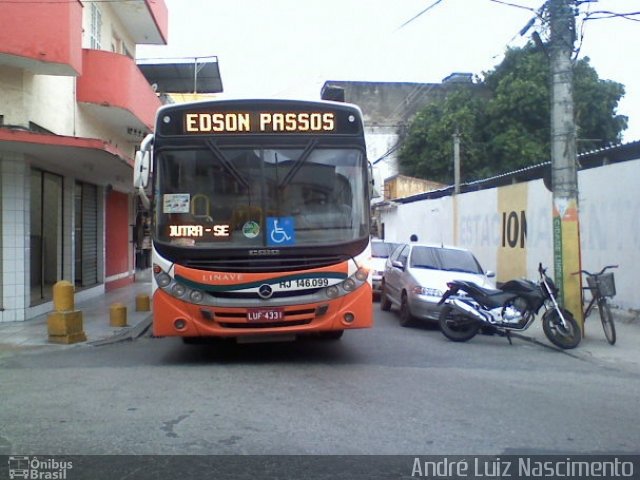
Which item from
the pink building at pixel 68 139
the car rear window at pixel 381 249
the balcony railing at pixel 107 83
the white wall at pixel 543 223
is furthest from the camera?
the car rear window at pixel 381 249

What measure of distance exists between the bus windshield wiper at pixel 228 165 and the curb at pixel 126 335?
13.9 ft

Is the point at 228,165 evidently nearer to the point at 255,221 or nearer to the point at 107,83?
the point at 255,221

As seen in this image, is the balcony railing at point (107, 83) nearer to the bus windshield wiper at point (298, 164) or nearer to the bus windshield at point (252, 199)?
the bus windshield at point (252, 199)

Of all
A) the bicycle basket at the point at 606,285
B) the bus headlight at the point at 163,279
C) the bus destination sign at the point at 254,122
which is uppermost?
the bus destination sign at the point at 254,122

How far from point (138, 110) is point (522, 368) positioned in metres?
11.6

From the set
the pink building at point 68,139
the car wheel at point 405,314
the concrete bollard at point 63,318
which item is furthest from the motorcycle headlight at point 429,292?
the pink building at point 68,139

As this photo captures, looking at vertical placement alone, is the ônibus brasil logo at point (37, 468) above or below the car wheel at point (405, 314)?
below

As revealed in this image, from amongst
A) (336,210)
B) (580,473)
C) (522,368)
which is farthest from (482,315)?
→ (580,473)

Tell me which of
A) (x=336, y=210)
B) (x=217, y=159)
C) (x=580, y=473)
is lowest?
(x=580, y=473)

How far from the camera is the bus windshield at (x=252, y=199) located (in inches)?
299

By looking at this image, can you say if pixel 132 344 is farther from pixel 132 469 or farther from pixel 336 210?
pixel 132 469

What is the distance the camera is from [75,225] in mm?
16016

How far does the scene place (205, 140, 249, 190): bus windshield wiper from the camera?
767 centimetres

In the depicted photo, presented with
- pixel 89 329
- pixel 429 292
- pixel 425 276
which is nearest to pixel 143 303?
pixel 89 329
